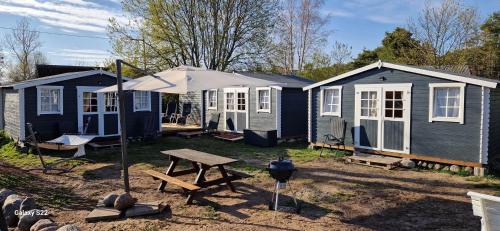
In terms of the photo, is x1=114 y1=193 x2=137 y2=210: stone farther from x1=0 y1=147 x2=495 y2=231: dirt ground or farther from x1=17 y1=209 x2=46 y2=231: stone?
x1=17 y1=209 x2=46 y2=231: stone

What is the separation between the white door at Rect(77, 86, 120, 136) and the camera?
11.5 metres

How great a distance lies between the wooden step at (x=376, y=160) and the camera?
327 inches

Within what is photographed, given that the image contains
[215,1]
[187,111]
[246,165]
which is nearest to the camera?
[246,165]

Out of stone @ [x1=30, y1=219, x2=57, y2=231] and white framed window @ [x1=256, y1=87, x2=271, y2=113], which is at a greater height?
white framed window @ [x1=256, y1=87, x2=271, y2=113]

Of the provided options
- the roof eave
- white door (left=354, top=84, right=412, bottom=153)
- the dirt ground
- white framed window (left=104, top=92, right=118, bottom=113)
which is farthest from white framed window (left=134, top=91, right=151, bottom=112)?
white door (left=354, top=84, right=412, bottom=153)

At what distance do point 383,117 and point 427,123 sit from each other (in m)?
1.06

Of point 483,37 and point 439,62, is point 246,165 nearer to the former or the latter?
point 439,62

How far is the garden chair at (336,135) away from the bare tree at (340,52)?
1408 cm

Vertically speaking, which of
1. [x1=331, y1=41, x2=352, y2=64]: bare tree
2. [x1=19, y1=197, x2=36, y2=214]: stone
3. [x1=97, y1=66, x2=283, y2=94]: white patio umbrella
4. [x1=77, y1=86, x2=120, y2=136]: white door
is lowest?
[x1=19, y1=197, x2=36, y2=214]: stone

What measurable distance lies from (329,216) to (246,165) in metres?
3.71

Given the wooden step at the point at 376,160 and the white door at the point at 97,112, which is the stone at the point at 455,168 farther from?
the white door at the point at 97,112

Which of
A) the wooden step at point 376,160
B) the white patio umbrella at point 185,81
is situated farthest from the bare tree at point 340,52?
the white patio umbrella at point 185,81

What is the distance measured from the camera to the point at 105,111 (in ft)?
39.4

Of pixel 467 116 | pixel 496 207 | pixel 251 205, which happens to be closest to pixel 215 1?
pixel 467 116
